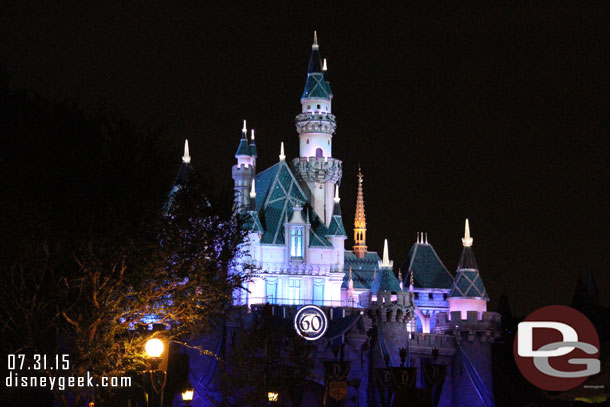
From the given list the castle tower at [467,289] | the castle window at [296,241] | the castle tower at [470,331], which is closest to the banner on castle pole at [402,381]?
the castle tower at [470,331]

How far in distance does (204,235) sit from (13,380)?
8.90 m

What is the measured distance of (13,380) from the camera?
102 ft

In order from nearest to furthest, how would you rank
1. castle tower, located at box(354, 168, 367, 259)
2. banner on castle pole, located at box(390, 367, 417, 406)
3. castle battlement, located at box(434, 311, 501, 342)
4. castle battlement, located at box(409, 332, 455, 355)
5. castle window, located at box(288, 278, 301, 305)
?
banner on castle pole, located at box(390, 367, 417, 406)
castle battlement, located at box(409, 332, 455, 355)
castle battlement, located at box(434, 311, 501, 342)
castle window, located at box(288, 278, 301, 305)
castle tower, located at box(354, 168, 367, 259)

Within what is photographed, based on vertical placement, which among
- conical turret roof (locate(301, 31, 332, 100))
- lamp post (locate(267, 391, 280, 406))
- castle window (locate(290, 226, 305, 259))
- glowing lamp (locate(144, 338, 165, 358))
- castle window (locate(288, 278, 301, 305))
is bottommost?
lamp post (locate(267, 391, 280, 406))

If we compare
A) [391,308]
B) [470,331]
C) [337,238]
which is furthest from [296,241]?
[470,331]

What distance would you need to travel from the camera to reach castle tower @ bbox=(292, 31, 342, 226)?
249ft

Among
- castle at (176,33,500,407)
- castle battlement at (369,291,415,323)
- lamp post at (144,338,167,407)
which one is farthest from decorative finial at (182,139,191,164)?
lamp post at (144,338,167,407)

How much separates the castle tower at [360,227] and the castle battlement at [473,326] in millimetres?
15118

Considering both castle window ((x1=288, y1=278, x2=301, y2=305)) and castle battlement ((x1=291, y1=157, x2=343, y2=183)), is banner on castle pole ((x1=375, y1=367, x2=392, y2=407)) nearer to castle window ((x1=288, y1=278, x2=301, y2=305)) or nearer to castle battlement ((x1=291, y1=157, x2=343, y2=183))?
castle window ((x1=288, y1=278, x2=301, y2=305))

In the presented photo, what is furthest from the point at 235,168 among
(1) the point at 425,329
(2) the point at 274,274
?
(1) the point at 425,329

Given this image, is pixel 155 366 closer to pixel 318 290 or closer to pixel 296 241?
pixel 296 241

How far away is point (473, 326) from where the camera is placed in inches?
2648

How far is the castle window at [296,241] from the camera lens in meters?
69.9

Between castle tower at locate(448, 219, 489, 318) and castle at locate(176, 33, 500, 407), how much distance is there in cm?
8
